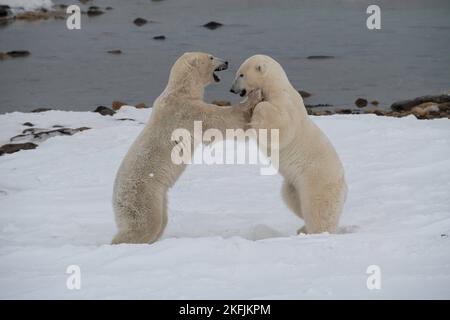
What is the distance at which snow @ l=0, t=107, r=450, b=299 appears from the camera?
455 centimetres

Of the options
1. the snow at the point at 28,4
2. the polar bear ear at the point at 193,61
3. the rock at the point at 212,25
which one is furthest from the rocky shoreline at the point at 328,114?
the snow at the point at 28,4

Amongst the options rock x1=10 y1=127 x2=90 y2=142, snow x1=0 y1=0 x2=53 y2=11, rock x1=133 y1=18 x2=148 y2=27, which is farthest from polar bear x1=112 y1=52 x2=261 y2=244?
snow x1=0 y1=0 x2=53 y2=11

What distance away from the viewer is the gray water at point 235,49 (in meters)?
17.6

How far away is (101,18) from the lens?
27891 mm

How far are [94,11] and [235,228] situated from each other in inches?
927

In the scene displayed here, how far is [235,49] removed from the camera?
20.6 meters

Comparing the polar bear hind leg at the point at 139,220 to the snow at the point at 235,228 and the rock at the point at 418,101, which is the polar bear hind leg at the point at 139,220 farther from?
the rock at the point at 418,101

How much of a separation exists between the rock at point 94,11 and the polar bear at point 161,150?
74.9ft

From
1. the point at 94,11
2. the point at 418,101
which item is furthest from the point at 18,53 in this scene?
the point at 418,101

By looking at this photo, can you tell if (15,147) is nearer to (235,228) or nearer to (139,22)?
(235,228)

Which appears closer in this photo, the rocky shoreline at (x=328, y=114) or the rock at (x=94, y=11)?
the rocky shoreline at (x=328, y=114)

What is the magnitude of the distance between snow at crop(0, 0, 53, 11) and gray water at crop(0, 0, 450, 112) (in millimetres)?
2126
